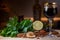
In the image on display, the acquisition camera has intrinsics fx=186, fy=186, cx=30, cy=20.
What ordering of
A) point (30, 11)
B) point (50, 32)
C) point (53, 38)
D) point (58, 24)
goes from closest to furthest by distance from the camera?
1. point (53, 38)
2. point (50, 32)
3. point (58, 24)
4. point (30, 11)

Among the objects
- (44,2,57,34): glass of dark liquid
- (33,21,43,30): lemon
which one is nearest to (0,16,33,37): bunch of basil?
(33,21,43,30): lemon

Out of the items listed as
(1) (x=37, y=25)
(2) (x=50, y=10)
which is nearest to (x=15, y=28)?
(1) (x=37, y=25)

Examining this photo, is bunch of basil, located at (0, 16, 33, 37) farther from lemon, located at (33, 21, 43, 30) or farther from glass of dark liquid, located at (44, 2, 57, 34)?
glass of dark liquid, located at (44, 2, 57, 34)

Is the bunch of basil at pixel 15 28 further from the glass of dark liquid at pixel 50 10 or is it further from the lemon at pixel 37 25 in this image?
the glass of dark liquid at pixel 50 10

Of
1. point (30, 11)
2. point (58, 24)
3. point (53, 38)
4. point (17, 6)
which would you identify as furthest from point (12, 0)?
point (53, 38)

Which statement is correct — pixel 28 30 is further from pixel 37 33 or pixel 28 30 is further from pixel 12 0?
pixel 12 0

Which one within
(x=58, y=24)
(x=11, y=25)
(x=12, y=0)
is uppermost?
(x=12, y=0)

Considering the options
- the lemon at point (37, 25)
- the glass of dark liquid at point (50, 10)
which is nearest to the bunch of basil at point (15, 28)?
the lemon at point (37, 25)

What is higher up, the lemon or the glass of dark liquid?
the glass of dark liquid

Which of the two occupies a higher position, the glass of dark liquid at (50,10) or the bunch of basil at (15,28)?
the glass of dark liquid at (50,10)

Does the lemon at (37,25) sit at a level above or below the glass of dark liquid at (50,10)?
below

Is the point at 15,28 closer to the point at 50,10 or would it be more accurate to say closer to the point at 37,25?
the point at 37,25
